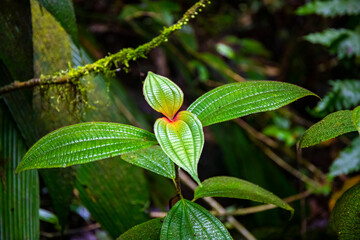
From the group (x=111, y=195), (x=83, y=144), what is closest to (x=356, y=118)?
(x=83, y=144)

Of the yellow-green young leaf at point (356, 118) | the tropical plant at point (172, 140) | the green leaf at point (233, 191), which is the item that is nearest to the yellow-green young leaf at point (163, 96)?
the tropical plant at point (172, 140)

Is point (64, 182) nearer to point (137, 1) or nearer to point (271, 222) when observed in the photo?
point (271, 222)

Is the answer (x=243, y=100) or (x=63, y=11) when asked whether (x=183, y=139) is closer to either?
(x=243, y=100)

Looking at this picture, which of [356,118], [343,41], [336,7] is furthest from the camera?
[336,7]

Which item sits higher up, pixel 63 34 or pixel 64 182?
A: pixel 63 34

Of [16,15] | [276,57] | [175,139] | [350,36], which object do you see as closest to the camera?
[175,139]

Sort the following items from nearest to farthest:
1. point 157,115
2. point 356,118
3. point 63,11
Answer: point 356,118 < point 63,11 < point 157,115

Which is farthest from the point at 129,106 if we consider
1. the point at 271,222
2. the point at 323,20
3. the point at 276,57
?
the point at 276,57
